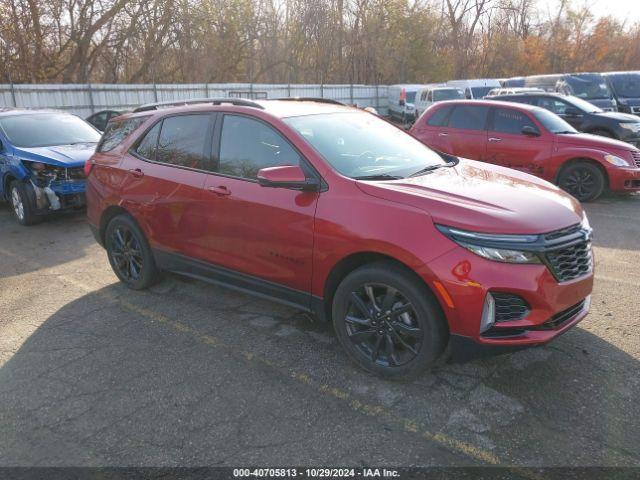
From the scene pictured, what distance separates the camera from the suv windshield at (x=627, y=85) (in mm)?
16516

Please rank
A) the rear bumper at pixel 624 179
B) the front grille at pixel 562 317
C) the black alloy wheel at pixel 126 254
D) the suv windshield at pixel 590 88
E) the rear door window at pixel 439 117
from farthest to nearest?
the suv windshield at pixel 590 88 → the rear door window at pixel 439 117 → the rear bumper at pixel 624 179 → the black alloy wheel at pixel 126 254 → the front grille at pixel 562 317

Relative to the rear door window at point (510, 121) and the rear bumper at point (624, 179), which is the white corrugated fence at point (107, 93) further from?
the rear bumper at point (624, 179)

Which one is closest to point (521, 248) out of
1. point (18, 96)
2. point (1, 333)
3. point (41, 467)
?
point (41, 467)

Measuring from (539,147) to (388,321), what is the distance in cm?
651

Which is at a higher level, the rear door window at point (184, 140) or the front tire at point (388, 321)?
the rear door window at point (184, 140)

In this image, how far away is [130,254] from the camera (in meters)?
4.87

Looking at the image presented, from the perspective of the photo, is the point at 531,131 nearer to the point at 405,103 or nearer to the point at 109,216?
the point at 109,216

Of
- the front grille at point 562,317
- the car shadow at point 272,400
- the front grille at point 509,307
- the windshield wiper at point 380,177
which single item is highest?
the windshield wiper at point 380,177

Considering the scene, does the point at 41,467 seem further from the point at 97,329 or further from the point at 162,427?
the point at 97,329

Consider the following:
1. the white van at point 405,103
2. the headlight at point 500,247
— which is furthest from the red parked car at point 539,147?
the white van at point 405,103

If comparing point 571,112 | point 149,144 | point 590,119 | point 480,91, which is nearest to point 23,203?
point 149,144

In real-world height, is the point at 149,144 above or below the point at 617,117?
above

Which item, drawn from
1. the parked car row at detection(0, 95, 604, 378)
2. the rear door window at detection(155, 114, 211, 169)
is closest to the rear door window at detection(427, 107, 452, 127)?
the parked car row at detection(0, 95, 604, 378)

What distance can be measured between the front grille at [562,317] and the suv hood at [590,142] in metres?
5.91
